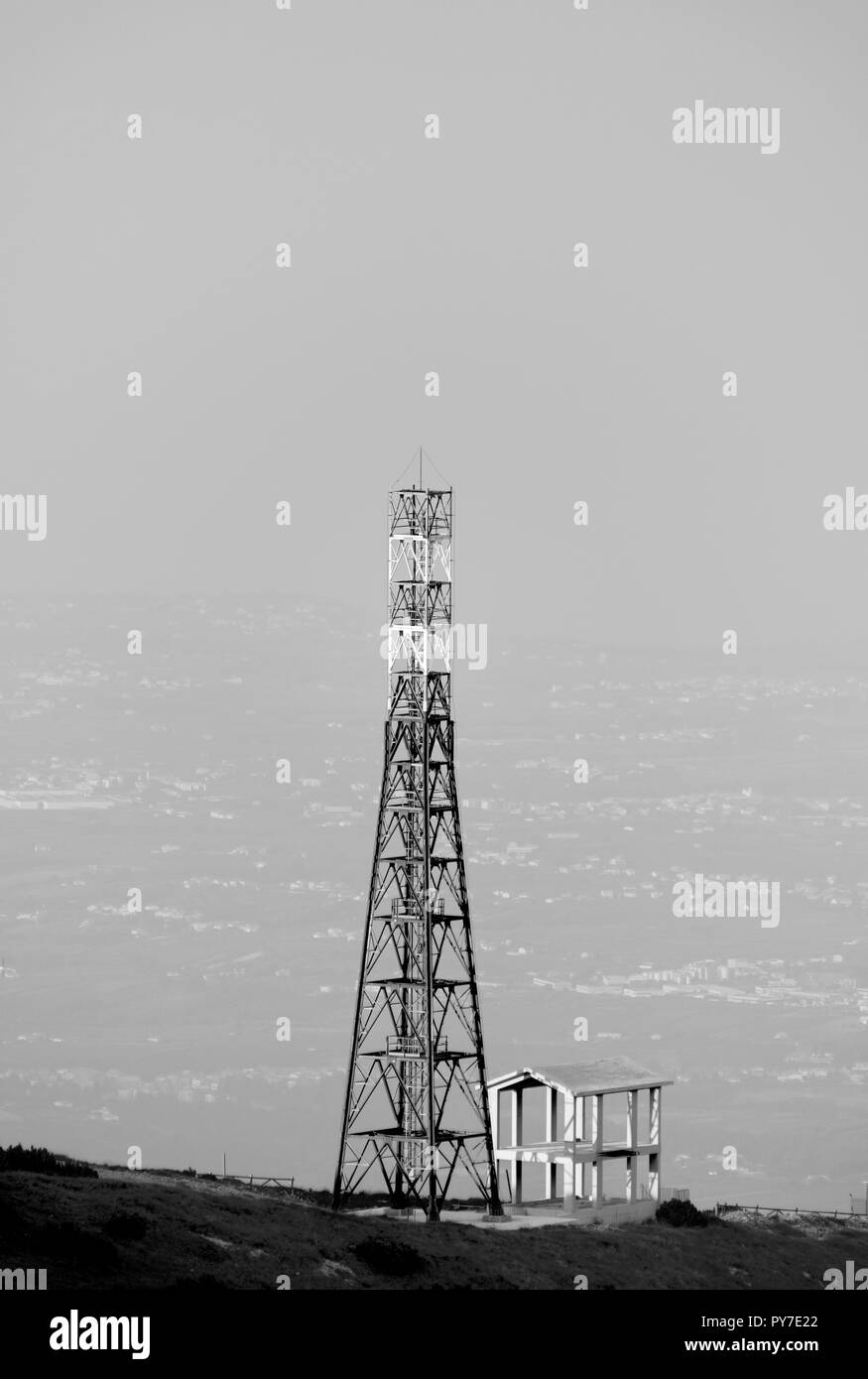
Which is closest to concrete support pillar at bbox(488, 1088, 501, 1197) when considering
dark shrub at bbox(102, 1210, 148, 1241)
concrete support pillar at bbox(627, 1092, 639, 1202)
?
concrete support pillar at bbox(627, 1092, 639, 1202)

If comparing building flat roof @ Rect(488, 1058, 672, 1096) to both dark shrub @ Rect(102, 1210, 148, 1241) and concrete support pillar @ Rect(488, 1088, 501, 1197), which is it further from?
dark shrub @ Rect(102, 1210, 148, 1241)

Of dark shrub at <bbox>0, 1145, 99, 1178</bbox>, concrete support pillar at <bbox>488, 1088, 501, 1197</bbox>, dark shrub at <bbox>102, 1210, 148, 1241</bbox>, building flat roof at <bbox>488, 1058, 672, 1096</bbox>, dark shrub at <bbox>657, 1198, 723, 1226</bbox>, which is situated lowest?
dark shrub at <bbox>657, 1198, 723, 1226</bbox>

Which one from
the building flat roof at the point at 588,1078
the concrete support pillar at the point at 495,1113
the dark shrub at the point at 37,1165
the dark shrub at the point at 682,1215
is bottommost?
the dark shrub at the point at 682,1215

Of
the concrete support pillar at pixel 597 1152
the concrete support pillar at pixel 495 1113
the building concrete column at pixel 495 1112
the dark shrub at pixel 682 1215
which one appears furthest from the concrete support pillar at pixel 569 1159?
the dark shrub at pixel 682 1215

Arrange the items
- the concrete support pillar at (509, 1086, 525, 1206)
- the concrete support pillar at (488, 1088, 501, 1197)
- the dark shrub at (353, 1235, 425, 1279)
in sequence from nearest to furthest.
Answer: the dark shrub at (353, 1235, 425, 1279), the concrete support pillar at (509, 1086, 525, 1206), the concrete support pillar at (488, 1088, 501, 1197)

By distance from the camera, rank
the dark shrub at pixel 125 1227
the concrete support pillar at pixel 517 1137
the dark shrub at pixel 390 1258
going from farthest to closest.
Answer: the concrete support pillar at pixel 517 1137 < the dark shrub at pixel 390 1258 < the dark shrub at pixel 125 1227

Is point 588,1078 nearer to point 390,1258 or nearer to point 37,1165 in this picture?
point 390,1258

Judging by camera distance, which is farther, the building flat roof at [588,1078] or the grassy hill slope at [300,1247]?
the building flat roof at [588,1078]

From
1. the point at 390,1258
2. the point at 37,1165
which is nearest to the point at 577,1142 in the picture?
the point at 390,1258

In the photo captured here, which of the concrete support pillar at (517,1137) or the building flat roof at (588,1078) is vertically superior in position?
the building flat roof at (588,1078)

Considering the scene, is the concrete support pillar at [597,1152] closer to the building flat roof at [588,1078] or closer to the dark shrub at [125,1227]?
the building flat roof at [588,1078]

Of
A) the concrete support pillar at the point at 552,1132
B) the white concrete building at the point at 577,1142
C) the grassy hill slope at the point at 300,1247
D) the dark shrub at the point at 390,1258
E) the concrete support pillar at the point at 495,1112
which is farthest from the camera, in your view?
the concrete support pillar at the point at 495,1112
